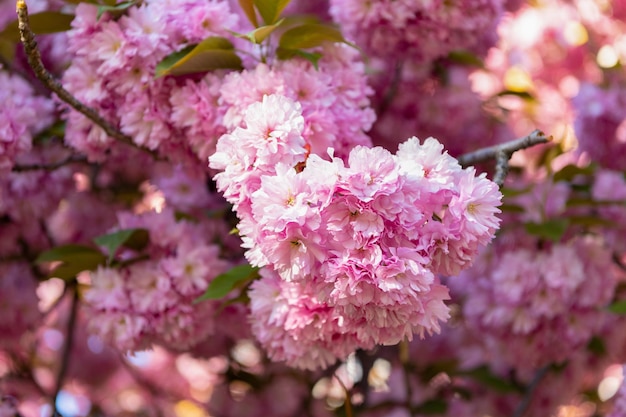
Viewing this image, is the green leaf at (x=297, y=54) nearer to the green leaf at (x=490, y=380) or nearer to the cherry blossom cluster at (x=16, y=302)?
A: the cherry blossom cluster at (x=16, y=302)

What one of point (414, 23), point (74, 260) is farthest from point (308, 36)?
point (74, 260)

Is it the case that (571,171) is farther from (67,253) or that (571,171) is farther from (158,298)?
(67,253)

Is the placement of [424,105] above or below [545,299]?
above

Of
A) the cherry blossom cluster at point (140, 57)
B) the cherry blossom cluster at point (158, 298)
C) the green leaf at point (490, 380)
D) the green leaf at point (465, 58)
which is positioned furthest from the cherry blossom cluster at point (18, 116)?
the green leaf at point (490, 380)

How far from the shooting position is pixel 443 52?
1.64 metres

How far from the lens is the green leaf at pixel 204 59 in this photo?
1232 millimetres

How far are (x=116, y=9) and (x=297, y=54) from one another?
303 millimetres

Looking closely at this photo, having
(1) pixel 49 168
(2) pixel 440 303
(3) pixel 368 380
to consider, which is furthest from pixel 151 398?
(2) pixel 440 303

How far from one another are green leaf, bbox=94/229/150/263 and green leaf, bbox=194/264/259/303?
0.20 m

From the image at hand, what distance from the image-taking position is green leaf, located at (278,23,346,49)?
4.05 feet

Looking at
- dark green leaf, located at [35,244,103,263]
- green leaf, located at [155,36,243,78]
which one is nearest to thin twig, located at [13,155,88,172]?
dark green leaf, located at [35,244,103,263]

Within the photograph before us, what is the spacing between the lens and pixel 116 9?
4.22 feet

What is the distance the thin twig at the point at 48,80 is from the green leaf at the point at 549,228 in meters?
0.78

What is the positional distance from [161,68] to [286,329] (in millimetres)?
457
